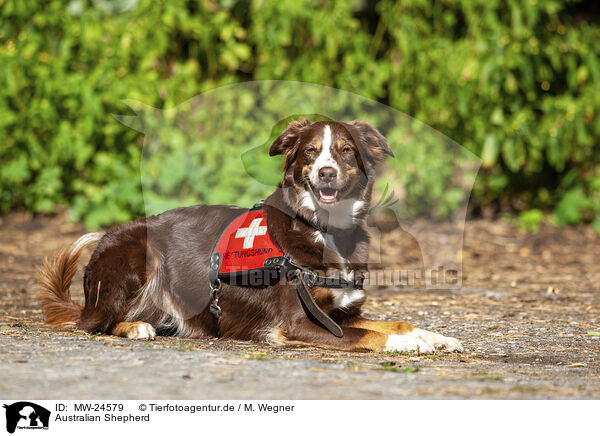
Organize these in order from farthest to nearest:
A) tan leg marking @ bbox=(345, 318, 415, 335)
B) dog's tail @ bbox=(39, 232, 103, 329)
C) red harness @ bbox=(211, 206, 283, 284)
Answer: dog's tail @ bbox=(39, 232, 103, 329) < red harness @ bbox=(211, 206, 283, 284) < tan leg marking @ bbox=(345, 318, 415, 335)

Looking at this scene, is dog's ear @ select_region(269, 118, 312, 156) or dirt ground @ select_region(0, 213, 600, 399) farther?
dog's ear @ select_region(269, 118, 312, 156)

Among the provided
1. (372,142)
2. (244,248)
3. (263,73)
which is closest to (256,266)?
(244,248)

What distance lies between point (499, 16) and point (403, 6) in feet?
3.80

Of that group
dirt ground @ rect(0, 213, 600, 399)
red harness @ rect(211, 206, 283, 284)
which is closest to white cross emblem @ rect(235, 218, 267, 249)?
red harness @ rect(211, 206, 283, 284)

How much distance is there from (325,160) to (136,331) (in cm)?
153

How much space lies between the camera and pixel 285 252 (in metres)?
4.48

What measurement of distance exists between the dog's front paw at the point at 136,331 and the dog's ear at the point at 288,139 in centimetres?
129

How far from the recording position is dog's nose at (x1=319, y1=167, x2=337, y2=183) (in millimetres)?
4430

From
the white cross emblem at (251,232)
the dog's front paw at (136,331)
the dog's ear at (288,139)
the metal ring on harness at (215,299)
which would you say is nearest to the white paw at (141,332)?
the dog's front paw at (136,331)

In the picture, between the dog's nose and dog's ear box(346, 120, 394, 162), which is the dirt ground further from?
dog's ear box(346, 120, 394, 162)

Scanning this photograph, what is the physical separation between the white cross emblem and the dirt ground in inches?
23.9

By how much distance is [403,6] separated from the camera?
30.8ft

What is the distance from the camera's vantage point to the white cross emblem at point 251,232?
457cm

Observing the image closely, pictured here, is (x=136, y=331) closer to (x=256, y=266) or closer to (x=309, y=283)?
(x=256, y=266)
